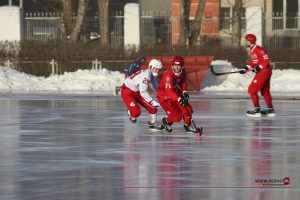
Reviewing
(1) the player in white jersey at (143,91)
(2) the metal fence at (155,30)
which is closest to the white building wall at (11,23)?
(2) the metal fence at (155,30)

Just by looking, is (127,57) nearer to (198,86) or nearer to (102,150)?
(198,86)

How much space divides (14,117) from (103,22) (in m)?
21.7

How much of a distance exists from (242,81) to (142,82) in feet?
57.7

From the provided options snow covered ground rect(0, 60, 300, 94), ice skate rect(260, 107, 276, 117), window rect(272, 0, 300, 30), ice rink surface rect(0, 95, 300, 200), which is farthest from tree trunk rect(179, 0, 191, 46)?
ice skate rect(260, 107, 276, 117)

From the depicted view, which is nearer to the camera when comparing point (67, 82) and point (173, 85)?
point (173, 85)

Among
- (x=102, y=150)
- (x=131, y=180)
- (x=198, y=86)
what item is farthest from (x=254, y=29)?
(x=131, y=180)

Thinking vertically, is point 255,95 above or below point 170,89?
below

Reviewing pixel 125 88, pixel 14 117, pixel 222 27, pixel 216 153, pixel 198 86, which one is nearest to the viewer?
pixel 216 153

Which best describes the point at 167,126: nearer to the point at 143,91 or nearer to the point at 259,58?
the point at 143,91

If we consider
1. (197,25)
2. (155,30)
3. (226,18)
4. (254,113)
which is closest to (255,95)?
(254,113)

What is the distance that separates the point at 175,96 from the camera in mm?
21281

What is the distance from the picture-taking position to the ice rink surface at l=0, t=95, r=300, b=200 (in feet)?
44.4

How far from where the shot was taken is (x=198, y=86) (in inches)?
1534

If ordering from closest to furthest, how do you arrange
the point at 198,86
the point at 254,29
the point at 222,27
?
the point at 198,86, the point at 254,29, the point at 222,27
